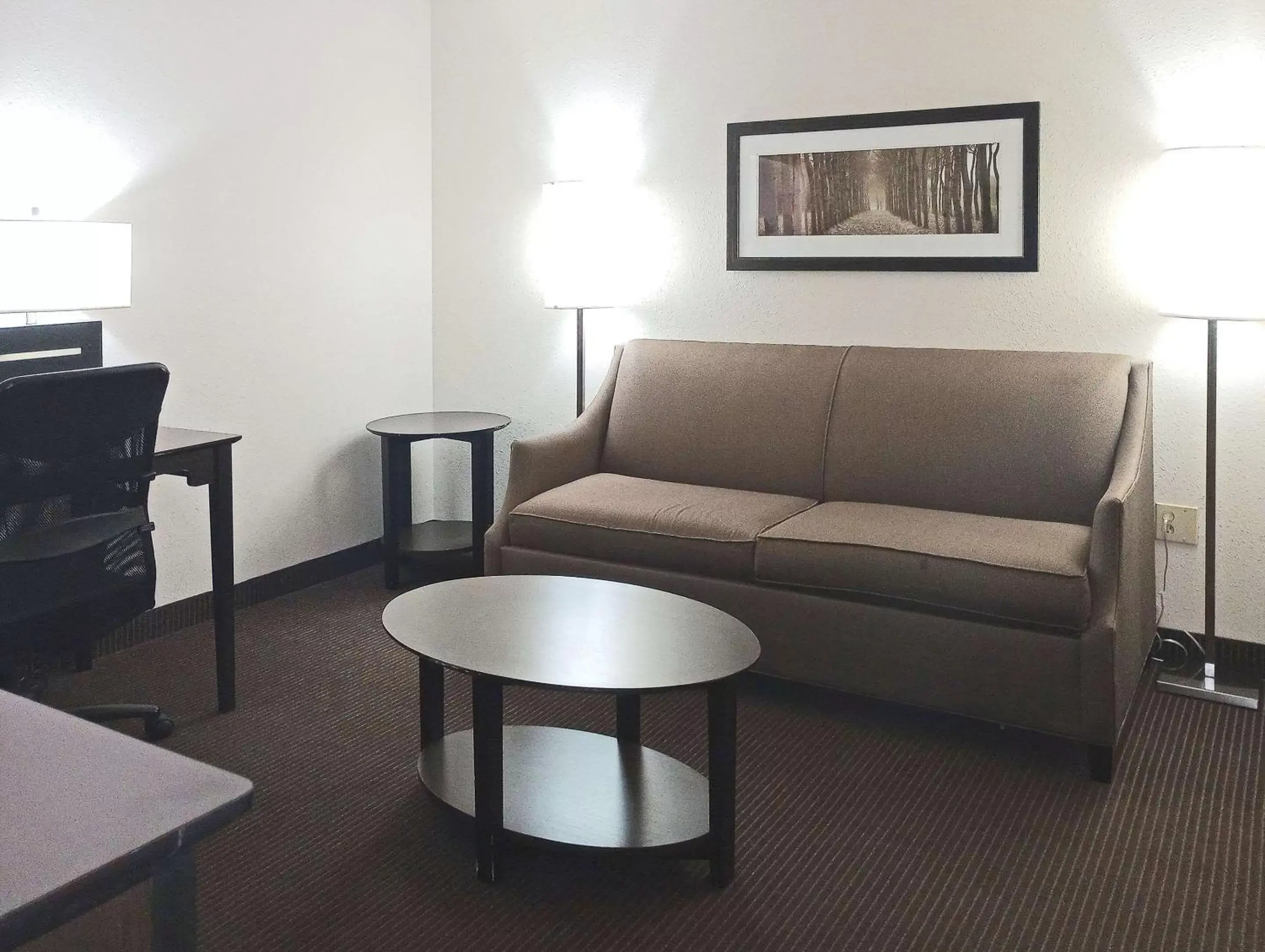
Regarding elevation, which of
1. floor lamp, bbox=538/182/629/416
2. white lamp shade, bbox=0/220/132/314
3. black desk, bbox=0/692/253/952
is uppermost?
floor lamp, bbox=538/182/629/416

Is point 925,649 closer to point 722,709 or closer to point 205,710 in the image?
point 722,709

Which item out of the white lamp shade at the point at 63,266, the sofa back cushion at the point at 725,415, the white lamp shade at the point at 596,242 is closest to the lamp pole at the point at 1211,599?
the sofa back cushion at the point at 725,415

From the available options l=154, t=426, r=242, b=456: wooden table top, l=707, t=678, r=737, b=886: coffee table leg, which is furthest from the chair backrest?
l=707, t=678, r=737, b=886: coffee table leg

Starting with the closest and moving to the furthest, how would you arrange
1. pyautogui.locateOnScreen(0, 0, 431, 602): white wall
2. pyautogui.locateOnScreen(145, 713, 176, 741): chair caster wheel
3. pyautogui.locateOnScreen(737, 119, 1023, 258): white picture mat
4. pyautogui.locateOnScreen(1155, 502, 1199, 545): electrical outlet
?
pyautogui.locateOnScreen(145, 713, 176, 741): chair caster wheel → pyautogui.locateOnScreen(0, 0, 431, 602): white wall → pyautogui.locateOnScreen(1155, 502, 1199, 545): electrical outlet → pyautogui.locateOnScreen(737, 119, 1023, 258): white picture mat

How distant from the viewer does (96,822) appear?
0.80 meters

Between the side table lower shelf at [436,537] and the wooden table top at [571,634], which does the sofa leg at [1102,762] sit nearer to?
the wooden table top at [571,634]

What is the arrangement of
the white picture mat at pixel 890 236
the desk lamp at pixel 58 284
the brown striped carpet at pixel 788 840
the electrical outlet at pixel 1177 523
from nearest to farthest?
1. the brown striped carpet at pixel 788 840
2. the desk lamp at pixel 58 284
3. the electrical outlet at pixel 1177 523
4. the white picture mat at pixel 890 236

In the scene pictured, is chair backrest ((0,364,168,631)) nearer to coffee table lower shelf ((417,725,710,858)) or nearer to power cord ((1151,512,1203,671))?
coffee table lower shelf ((417,725,710,858))

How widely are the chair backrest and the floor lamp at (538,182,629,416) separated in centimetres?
161

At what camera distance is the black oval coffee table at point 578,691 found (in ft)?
6.74

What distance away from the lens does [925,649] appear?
272 centimetres

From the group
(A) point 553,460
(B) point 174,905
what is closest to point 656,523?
(A) point 553,460

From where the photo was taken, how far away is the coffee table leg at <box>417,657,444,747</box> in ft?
8.00

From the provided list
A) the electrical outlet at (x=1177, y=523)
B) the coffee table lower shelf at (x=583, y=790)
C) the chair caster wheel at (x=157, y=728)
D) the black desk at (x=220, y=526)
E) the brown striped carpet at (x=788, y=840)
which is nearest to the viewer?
the brown striped carpet at (x=788, y=840)
